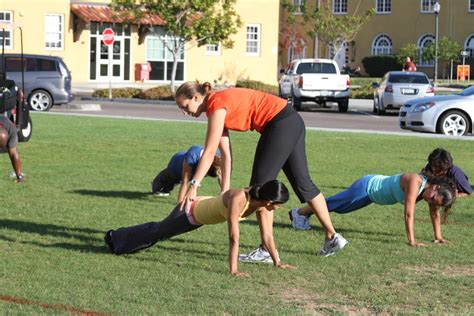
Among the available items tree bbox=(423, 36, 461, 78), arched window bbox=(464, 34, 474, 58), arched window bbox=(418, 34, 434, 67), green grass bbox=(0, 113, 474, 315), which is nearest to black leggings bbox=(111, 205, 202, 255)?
green grass bbox=(0, 113, 474, 315)

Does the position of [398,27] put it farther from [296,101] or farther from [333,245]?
[333,245]

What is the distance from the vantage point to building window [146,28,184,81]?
5672 centimetres

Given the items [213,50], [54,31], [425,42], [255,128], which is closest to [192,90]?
[255,128]

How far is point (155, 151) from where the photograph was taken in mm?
19125

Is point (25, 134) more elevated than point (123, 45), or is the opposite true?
point (123, 45)

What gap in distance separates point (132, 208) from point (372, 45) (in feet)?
226

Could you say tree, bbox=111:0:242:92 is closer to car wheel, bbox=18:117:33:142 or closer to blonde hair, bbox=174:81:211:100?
car wheel, bbox=18:117:33:142

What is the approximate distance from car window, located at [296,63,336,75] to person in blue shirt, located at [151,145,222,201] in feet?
82.3

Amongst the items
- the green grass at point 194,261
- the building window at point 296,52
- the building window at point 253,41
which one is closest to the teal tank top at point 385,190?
the green grass at point 194,261

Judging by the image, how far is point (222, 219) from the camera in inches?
337

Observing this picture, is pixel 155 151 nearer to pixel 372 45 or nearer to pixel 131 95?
pixel 131 95

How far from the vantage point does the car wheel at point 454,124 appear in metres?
24.3

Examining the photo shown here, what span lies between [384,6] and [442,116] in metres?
55.8

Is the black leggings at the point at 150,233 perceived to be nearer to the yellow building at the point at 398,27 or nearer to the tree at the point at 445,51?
the tree at the point at 445,51
